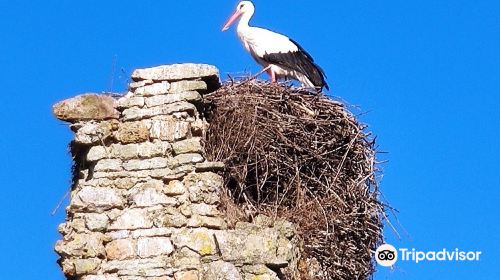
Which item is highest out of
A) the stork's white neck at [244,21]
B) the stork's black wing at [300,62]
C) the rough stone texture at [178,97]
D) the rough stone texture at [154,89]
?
the stork's white neck at [244,21]

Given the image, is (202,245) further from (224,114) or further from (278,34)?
(278,34)

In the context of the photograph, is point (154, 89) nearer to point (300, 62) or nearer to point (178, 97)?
point (178, 97)

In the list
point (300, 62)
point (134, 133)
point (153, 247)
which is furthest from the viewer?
point (300, 62)

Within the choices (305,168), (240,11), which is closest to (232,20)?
(240,11)

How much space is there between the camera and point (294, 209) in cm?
877

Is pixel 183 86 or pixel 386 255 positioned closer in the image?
pixel 183 86

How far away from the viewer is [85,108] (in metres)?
8.55

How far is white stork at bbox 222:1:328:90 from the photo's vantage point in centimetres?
1135

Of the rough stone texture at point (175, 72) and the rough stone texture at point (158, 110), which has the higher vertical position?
the rough stone texture at point (175, 72)

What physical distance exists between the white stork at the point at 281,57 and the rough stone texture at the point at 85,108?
9.80ft

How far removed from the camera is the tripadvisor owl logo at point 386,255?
9.59 m

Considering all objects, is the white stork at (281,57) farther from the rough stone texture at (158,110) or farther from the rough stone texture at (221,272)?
the rough stone texture at (221,272)

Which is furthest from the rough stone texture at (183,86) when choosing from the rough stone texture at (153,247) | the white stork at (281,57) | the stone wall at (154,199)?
the white stork at (281,57)

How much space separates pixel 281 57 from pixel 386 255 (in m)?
2.64
